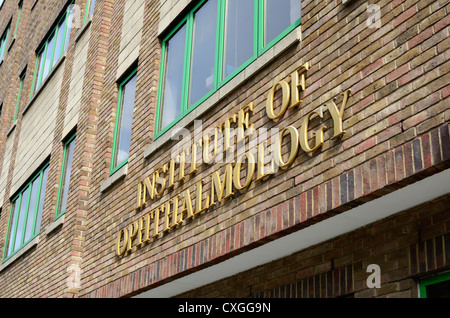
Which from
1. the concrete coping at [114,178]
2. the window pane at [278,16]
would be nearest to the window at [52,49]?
the concrete coping at [114,178]

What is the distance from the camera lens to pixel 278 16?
6.96 metres

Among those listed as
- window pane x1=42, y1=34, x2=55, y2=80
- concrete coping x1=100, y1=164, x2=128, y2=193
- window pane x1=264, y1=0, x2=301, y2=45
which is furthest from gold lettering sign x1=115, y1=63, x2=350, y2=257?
window pane x1=42, y1=34, x2=55, y2=80

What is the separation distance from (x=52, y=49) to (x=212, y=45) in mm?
8754

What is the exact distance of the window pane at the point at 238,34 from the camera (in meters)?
7.41

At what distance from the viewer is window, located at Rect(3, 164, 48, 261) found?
1352 centimetres

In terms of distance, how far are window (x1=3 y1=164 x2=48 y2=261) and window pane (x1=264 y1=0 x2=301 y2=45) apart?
7.78m

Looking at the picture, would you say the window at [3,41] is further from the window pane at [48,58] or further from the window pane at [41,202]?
the window pane at [41,202]

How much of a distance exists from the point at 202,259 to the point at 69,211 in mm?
4711

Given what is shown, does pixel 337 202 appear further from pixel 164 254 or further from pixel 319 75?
pixel 164 254

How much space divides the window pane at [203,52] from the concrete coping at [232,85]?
377 millimetres

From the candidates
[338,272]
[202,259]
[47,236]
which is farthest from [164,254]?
[47,236]

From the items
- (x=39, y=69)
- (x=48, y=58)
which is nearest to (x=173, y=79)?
(x=48, y=58)

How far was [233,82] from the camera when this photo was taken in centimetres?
718

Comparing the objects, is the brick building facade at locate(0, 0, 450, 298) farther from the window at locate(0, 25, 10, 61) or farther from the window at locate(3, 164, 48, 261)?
the window at locate(0, 25, 10, 61)
